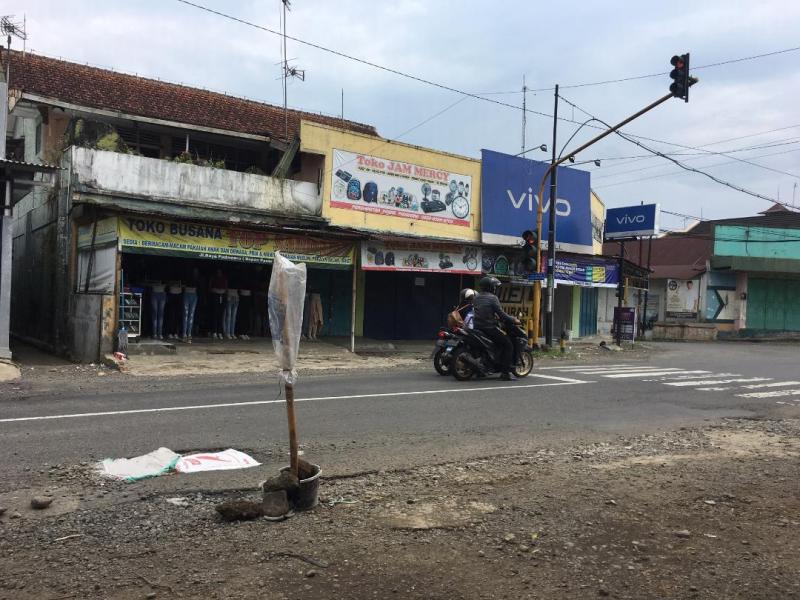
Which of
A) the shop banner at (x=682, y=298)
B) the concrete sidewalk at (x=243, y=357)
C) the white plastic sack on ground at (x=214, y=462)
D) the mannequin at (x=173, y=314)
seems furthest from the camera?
the shop banner at (x=682, y=298)

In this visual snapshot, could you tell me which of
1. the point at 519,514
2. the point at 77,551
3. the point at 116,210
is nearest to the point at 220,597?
the point at 77,551

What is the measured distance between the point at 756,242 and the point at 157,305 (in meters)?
32.5

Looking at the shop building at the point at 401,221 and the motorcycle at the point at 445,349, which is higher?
the shop building at the point at 401,221

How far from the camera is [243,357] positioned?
1528 centimetres

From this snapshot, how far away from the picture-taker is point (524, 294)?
78.2ft

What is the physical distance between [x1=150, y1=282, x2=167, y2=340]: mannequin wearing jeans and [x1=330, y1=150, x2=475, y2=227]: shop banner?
5.48m

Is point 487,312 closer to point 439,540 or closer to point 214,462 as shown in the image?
point 214,462

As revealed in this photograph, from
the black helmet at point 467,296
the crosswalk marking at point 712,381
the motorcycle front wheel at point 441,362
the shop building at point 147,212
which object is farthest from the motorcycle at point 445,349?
the shop building at point 147,212

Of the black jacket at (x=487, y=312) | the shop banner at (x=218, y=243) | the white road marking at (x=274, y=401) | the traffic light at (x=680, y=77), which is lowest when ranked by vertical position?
the white road marking at (x=274, y=401)

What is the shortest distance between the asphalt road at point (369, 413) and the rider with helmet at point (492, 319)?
54 cm

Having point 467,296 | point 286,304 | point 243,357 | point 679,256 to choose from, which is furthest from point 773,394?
point 679,256

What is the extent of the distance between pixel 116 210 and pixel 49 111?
5.79 metres

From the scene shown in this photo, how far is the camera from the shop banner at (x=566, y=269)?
21.6 metres

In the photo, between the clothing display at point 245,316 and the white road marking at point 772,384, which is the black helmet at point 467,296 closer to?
the white road marking at point 772,384
